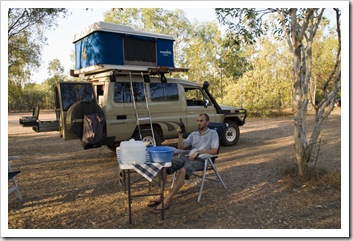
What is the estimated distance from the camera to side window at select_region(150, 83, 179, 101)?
6594 millimetres

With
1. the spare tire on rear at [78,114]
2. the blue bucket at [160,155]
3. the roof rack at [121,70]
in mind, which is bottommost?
the blue bucket at [160,155]

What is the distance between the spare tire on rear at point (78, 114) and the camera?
517cm

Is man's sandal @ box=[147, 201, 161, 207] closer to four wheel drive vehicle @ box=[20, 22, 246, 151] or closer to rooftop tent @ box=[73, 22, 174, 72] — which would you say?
four wheel drive vehicle @ box=[20, 22, 246, 151]

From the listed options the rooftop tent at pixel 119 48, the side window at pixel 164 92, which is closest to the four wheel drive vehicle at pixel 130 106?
the side window at pixel 164 92

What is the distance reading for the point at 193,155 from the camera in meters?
4.03

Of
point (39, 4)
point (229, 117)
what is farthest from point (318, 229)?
point (229, 117)

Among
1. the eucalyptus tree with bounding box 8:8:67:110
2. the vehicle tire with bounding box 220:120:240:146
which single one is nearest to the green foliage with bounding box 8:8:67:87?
the eucalyptus tree with bounding box 8:8:67:110

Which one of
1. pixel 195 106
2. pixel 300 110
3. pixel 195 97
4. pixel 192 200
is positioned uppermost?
pixel 195 97

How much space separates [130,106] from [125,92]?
33cm

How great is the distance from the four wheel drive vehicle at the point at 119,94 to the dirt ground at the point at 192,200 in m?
0.88

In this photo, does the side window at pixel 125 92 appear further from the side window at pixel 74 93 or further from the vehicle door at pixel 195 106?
the vehicle door at pixel 195 106

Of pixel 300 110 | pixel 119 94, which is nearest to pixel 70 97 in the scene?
pixel 119 94

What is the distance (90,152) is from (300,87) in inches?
214

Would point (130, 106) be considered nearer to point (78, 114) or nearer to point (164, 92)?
point (164, 92)
